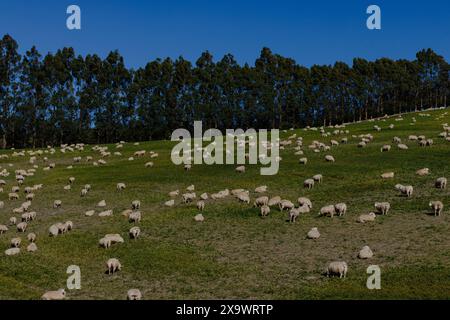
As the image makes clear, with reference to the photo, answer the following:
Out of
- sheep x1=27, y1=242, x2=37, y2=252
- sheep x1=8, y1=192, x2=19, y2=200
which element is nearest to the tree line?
sheep x1=8, y1=192, x2=19, y2=200

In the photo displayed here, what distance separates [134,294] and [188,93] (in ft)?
397

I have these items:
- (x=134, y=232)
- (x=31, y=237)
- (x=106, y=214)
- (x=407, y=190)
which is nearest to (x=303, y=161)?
(x=407, y=190)

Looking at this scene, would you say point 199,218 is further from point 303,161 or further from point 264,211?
point 303,161

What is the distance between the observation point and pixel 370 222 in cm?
2909

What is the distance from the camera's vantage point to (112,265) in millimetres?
24000

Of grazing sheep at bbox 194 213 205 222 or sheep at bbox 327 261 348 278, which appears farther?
grazing sheep at bbox 194 213 205 222

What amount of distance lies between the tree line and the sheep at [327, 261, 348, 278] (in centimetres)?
10640

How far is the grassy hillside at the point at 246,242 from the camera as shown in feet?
69.2

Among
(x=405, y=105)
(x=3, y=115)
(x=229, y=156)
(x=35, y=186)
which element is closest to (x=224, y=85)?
(x=3, y=115)

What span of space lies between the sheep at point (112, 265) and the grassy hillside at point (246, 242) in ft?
0.90

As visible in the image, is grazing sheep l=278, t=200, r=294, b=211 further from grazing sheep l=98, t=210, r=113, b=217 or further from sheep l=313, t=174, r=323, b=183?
grazing sheep l=98, t=210, r=113, b=217

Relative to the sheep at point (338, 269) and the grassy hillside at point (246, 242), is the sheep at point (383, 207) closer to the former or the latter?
the grassy hillside at point (246, 242)

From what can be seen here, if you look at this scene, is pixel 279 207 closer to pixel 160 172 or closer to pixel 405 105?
pixel 160 172

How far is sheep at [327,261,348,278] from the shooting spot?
2147 cm
